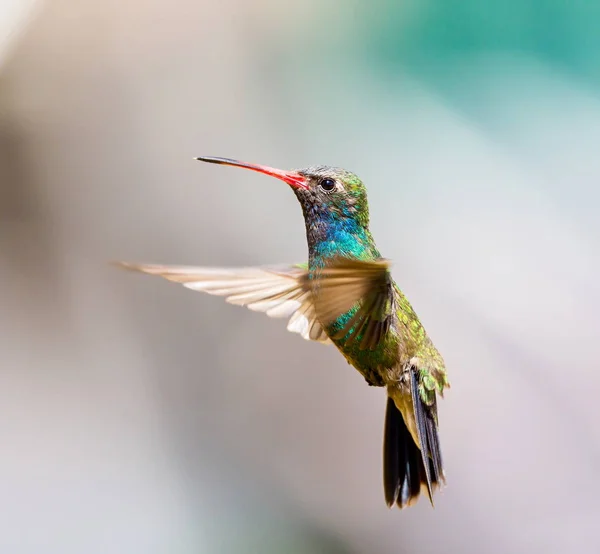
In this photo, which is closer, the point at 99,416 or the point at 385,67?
the point at 99,416

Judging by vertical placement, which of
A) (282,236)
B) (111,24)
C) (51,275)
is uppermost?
(111,24)

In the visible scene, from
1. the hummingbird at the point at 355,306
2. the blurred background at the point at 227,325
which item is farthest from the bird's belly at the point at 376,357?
the blurred background at the point at 227,325

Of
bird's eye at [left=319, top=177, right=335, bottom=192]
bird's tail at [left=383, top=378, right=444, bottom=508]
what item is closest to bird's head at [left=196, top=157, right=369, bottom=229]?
bird's eye at [left=319, top=177, right=335, bottom=192]

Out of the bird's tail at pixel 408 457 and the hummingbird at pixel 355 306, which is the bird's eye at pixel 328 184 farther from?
the bird's tail at pixel 408 457

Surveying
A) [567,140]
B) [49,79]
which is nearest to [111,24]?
[49,79]

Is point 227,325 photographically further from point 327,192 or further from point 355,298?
point 355,298

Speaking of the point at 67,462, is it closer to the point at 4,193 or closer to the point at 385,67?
the point at 4,193

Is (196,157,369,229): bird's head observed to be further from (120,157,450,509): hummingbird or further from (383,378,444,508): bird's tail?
(383,378,444,508): bird's tail

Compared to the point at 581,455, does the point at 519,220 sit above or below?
above
